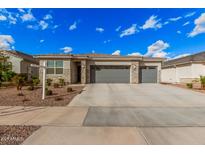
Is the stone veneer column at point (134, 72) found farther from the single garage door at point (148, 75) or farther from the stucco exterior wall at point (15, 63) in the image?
the stucco exterior wall at point (15, 63)

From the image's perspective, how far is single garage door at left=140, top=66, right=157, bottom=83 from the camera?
76.0 feet

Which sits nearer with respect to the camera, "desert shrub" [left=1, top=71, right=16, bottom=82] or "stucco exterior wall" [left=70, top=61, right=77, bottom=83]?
"desert shrub" [left=1, top=71, right=16, bottom=82]

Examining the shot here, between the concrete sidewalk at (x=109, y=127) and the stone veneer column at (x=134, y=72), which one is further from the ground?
the stone veneer column at (x=134, y=72)

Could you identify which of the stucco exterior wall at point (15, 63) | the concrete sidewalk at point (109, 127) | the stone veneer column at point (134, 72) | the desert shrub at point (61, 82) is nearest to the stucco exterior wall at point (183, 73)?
the stone veneer column at point (134, 72)

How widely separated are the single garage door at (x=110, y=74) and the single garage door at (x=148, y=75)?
2040 millimetres

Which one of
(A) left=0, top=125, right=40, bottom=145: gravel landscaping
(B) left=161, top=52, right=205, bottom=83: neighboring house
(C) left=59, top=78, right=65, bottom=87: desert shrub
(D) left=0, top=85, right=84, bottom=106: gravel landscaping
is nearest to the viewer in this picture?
(A) left=0, top=125, right=40, bottom=145: gravel landscaping

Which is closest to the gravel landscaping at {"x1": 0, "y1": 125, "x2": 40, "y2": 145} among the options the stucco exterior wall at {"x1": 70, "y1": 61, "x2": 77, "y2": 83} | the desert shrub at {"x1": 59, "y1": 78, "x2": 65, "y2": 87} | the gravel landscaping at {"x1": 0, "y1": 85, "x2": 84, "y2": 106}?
the gravel landscaping at {"x1": 0, "y1": 85, "x2": 84, "y2": 106}

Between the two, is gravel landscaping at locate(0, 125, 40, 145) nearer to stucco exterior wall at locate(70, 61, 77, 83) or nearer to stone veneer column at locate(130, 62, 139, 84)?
stucco exterior wall at locate(70, 61, 77, 83)

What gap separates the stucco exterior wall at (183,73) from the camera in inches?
816

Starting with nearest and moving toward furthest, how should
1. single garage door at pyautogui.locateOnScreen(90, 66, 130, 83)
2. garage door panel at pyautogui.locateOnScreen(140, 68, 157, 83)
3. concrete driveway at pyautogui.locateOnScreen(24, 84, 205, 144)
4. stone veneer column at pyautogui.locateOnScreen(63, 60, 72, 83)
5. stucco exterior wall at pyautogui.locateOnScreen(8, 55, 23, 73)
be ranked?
1. concrete driveway at pyautogui.locateOnScreen(24, 84, 205, 144)
2. stone veneer column at pyautogui.locateOnScreen(63, 60, 72, 83)
3. single garage door at pyautogui.locateOnScreen(90, 66, 130, 83)
4. garage door panel at pyautogui.locateOnScreen(140, 68, 157, 83)
5. stucco exterior wall at pyautogui.locateOnScreen(8, 55, 23, 73)

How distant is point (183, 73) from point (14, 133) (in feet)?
73.1

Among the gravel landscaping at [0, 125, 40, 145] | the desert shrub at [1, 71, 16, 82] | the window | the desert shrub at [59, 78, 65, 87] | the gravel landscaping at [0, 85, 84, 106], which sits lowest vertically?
the gravel landscaping at [0, 125, 40, 145]
